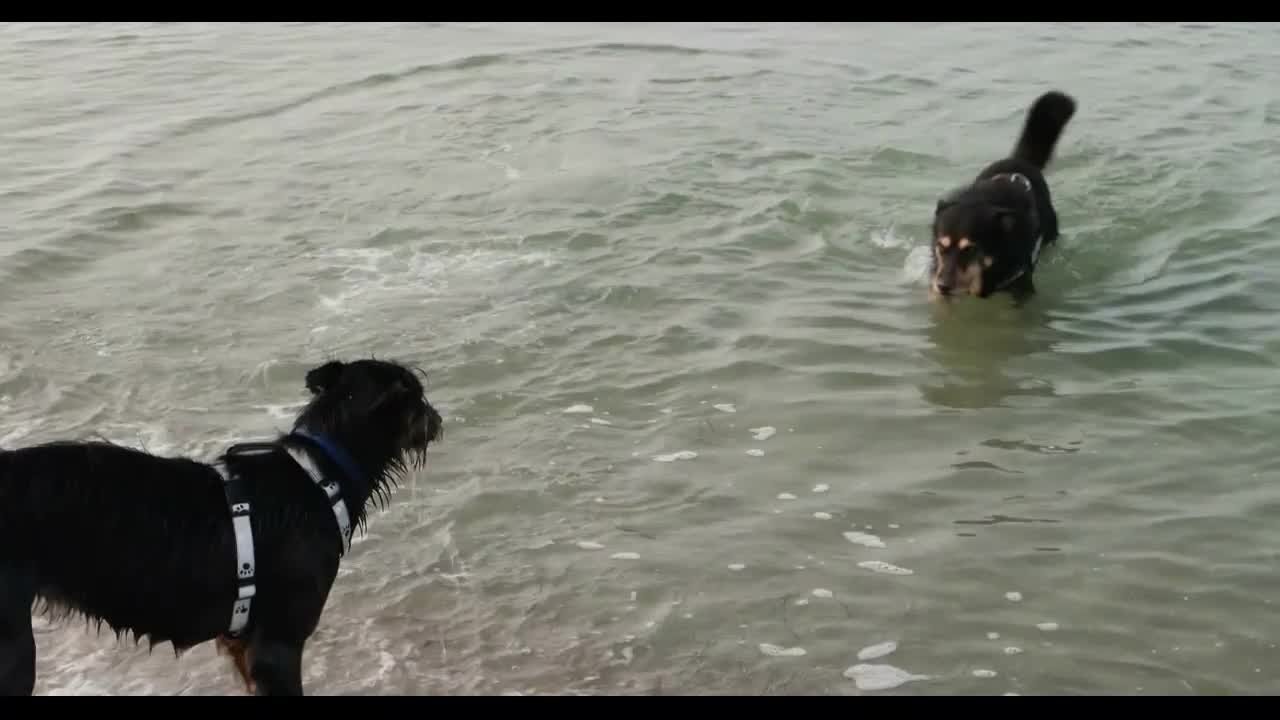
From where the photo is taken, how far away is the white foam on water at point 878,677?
14.5 feet

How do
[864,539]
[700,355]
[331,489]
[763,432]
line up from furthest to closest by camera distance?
1. [700,355]
2. [763,432]
3. [864,539]
4. [331,489]

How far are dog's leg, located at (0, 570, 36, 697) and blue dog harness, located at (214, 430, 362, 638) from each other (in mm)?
557

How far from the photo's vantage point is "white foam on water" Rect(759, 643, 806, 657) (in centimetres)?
461

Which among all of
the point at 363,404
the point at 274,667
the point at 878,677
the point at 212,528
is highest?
the point at 363,404

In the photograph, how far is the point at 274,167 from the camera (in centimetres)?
1105

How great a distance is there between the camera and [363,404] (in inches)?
162

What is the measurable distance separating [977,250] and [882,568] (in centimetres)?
319

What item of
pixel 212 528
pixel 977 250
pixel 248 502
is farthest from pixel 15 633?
pixel 977 250

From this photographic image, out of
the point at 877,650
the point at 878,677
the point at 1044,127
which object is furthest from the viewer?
the point at 1044,127

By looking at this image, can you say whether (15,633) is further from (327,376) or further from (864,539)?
(864,539)

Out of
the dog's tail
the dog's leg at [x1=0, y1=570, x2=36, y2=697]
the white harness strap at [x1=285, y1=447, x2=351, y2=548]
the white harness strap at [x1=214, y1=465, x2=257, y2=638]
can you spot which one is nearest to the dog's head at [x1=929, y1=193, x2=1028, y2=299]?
the dog's tail

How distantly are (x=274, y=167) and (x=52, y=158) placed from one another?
2050mm

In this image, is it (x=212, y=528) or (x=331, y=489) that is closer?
(x=212, y=528)

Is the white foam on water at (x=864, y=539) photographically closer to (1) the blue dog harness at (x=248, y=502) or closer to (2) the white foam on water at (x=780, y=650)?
(2) the white foam on water at (x=780, y=650)
